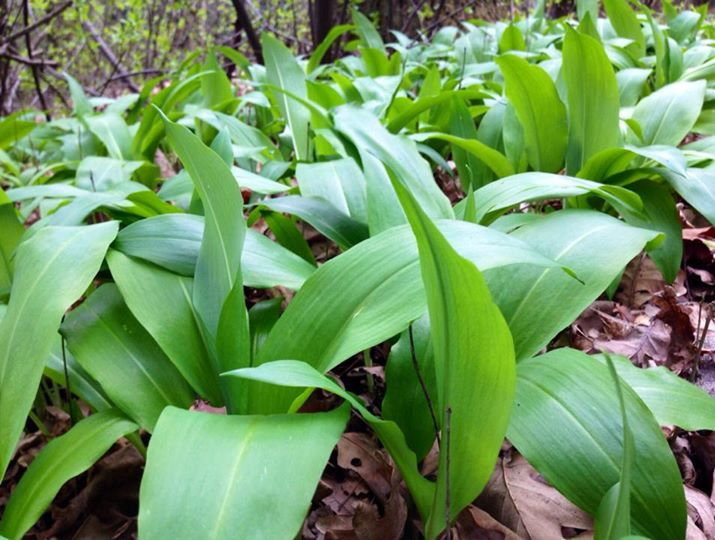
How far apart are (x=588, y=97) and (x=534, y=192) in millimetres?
459

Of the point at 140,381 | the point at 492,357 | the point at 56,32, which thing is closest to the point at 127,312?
the point at 140,381

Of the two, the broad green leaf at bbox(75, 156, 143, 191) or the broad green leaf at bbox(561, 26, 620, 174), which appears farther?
the broad green leaf at bbox(75, 156, 143, 191)

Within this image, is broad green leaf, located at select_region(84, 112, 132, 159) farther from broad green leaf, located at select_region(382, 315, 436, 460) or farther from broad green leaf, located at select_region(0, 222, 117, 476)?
broad green leaf, located at select_region(382, 315, 436, 460)

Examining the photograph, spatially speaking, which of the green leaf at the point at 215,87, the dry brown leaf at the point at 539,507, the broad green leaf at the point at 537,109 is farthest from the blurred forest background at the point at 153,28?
the dry brown leaf at the point at 539,507

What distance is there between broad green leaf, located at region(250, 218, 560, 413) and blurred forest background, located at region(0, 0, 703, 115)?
2.99 metres

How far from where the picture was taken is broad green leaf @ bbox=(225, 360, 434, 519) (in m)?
0.61

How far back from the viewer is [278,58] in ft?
7.11

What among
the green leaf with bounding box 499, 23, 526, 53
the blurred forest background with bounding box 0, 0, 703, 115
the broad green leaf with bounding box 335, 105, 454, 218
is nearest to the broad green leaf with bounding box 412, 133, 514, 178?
the broad green leaf with bounding box 335, 105, 454, 218

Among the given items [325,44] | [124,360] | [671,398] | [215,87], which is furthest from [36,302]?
[325,44]

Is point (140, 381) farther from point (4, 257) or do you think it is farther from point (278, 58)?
point (278, 58)

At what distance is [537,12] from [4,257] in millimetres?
3270

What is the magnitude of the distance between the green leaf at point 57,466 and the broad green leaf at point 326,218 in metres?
0.52

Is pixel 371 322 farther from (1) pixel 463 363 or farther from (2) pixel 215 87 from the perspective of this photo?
(2) pixel 215 87

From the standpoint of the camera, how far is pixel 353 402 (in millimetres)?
633
